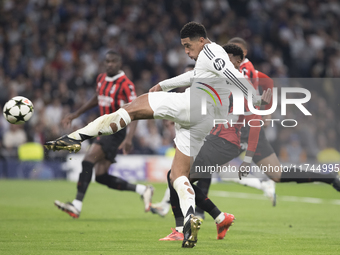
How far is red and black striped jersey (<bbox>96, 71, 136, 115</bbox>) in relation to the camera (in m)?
8.98

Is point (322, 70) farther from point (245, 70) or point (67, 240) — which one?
point (67, 240)

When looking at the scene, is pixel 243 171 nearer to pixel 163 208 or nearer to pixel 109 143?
pixel 163 208

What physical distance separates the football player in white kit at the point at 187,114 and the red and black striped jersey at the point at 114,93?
131 inches

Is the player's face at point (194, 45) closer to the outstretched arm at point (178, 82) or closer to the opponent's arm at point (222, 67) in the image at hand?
the opponent's arm at point (222, 67)

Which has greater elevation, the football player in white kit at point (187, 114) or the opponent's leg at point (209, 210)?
the football player in white kit at point (187, 114)

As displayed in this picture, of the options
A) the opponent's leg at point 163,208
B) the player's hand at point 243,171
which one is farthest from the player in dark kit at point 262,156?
the opponent's leg at point 163,208

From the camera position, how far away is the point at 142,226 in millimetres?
7676

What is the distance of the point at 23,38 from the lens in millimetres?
18875

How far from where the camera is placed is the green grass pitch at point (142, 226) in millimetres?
5613

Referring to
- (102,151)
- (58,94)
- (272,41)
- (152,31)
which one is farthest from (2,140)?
(272,41)

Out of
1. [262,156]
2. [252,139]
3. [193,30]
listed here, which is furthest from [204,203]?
[193,30]

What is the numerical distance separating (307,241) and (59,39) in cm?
1451

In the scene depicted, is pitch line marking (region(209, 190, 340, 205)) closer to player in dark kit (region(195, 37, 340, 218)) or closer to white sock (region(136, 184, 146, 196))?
white sock (region(136, 184, 146, 196))

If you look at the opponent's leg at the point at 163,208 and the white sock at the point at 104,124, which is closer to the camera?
the white sock at the point at 104,124
